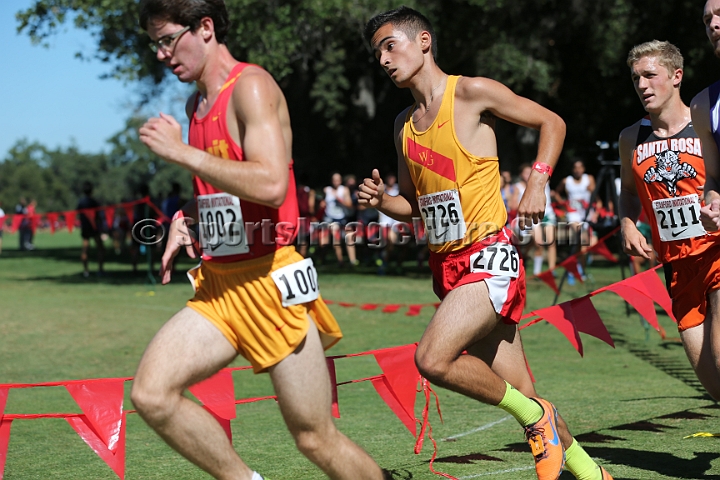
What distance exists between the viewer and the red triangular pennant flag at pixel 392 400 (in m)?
5.16

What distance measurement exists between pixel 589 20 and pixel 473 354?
2363cm

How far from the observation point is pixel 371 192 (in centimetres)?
436

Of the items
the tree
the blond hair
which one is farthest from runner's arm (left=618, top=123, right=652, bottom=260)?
the tree

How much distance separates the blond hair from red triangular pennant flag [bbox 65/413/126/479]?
11.1ft

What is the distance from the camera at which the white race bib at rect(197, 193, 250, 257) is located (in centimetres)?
353

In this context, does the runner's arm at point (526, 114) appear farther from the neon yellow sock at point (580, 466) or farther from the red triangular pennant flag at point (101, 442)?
the red triangular pennant flag at point (101, 442)

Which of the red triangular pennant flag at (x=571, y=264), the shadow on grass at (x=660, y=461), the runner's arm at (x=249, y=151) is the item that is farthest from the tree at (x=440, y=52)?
the runner's arm at (x=249, y=151)

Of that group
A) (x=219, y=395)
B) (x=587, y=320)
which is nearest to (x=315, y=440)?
(x=219, y=395)

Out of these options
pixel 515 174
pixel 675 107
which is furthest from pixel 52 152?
pixel 675 107

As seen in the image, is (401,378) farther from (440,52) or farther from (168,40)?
(440,52)

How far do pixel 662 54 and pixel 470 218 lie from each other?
159cm

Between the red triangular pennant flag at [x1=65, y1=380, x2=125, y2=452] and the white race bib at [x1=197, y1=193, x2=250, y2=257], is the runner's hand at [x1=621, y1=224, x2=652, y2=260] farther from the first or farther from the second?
the red triangular pennant flag at [x1=65, y1=380, x2=125, y2=452]

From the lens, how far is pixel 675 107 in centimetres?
496

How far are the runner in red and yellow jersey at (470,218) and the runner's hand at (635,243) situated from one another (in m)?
0.97
